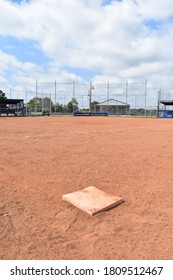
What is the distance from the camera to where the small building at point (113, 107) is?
5131 cm

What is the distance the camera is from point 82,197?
395cm

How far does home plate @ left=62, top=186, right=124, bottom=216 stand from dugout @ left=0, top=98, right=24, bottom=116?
37051 mm

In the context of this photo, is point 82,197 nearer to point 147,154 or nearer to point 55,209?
point 55,209

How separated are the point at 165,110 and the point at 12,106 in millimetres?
26850

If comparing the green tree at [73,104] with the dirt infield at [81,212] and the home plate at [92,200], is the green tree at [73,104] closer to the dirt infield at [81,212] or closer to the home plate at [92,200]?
the dirt infield at [81,212]

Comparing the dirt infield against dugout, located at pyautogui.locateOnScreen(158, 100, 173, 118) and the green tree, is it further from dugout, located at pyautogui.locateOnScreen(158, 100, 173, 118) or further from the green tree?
the green tree

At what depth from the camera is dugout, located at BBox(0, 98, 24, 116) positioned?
3909 centimetres

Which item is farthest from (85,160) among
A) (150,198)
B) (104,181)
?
(150,198)

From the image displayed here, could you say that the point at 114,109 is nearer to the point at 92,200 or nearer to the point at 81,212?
the point at 92,200


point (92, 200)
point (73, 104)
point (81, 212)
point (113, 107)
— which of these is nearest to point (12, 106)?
point (73, 104)

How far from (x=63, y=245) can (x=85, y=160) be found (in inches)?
139

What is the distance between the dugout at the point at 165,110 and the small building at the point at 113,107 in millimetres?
8462

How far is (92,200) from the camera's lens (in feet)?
12.6
